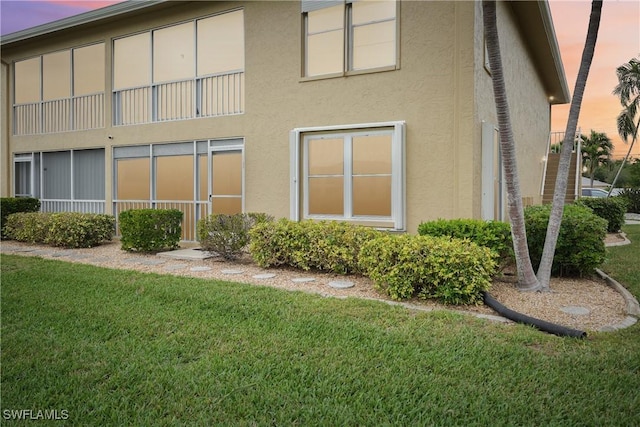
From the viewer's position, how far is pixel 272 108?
9664 mm

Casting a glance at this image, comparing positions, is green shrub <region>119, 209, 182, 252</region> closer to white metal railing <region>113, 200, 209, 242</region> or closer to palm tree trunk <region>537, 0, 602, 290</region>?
white metal railing <region>113, 200, 209, 242</region>

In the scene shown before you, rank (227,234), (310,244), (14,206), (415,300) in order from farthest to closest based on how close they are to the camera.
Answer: (14,206) < (227,234) < (310,244) < (415,300)

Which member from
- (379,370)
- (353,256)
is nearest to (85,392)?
(379,370)

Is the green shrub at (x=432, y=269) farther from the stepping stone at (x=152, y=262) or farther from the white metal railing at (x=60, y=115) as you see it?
the white metal railing at (x=60, y=115)

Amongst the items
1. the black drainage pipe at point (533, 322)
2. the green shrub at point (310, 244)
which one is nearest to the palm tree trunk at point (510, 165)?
the black drainage pipe at point (533, 322)

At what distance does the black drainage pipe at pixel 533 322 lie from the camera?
4.17 m

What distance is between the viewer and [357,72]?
866 cm

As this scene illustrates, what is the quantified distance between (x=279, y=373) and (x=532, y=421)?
1.70 meters

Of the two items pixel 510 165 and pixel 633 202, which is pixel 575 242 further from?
pixel 633 202

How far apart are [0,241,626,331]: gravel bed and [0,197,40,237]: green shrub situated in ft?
11.6

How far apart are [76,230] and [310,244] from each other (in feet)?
19.7

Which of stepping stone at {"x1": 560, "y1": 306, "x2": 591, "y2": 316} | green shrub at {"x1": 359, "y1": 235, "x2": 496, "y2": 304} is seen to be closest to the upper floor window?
green shrub at {"x1": 359, "y1": 235, "x2": 496, "y2": 304}

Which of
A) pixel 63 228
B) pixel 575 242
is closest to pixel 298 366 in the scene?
pixel 575 242

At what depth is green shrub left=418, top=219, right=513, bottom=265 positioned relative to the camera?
651cm
